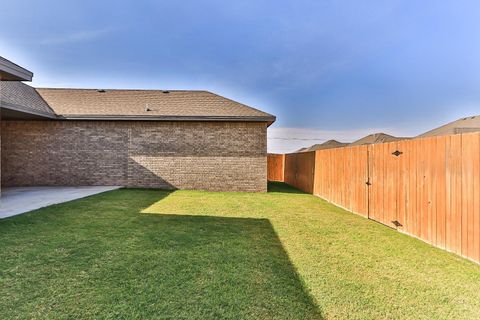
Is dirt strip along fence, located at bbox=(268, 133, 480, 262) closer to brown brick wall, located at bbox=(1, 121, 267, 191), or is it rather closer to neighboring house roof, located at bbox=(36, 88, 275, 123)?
brown brick wall, located at bbox=(1, 121, 267, 191)

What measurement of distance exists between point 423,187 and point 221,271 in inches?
160

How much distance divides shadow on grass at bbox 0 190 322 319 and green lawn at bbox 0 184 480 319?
0.02 metres

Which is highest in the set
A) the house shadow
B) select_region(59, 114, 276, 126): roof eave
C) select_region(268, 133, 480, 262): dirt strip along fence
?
select_region(59, 114, 276, 126): roof eave

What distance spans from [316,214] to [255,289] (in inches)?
188

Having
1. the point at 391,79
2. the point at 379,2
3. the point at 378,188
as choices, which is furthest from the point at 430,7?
the point at 378,188

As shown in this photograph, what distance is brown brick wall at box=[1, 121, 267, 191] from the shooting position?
11.9 m

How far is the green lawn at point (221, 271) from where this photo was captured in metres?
2.60

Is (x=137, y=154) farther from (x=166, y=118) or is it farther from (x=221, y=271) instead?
(x=221, y=271)

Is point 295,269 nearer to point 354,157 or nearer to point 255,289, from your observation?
point 255,289

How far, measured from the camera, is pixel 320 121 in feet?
78.5

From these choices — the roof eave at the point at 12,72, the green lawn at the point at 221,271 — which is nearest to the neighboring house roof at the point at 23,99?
the roof eave at the point at 12,72

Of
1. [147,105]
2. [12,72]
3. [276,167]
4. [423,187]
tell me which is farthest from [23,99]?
[276,167]

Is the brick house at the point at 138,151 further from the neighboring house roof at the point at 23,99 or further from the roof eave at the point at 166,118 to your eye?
the neighboring house roof at the point at 23,99

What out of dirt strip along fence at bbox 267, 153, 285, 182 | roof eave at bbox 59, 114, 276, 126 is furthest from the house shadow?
dirt strip along fence at bbox 267, 153, 285, 182
